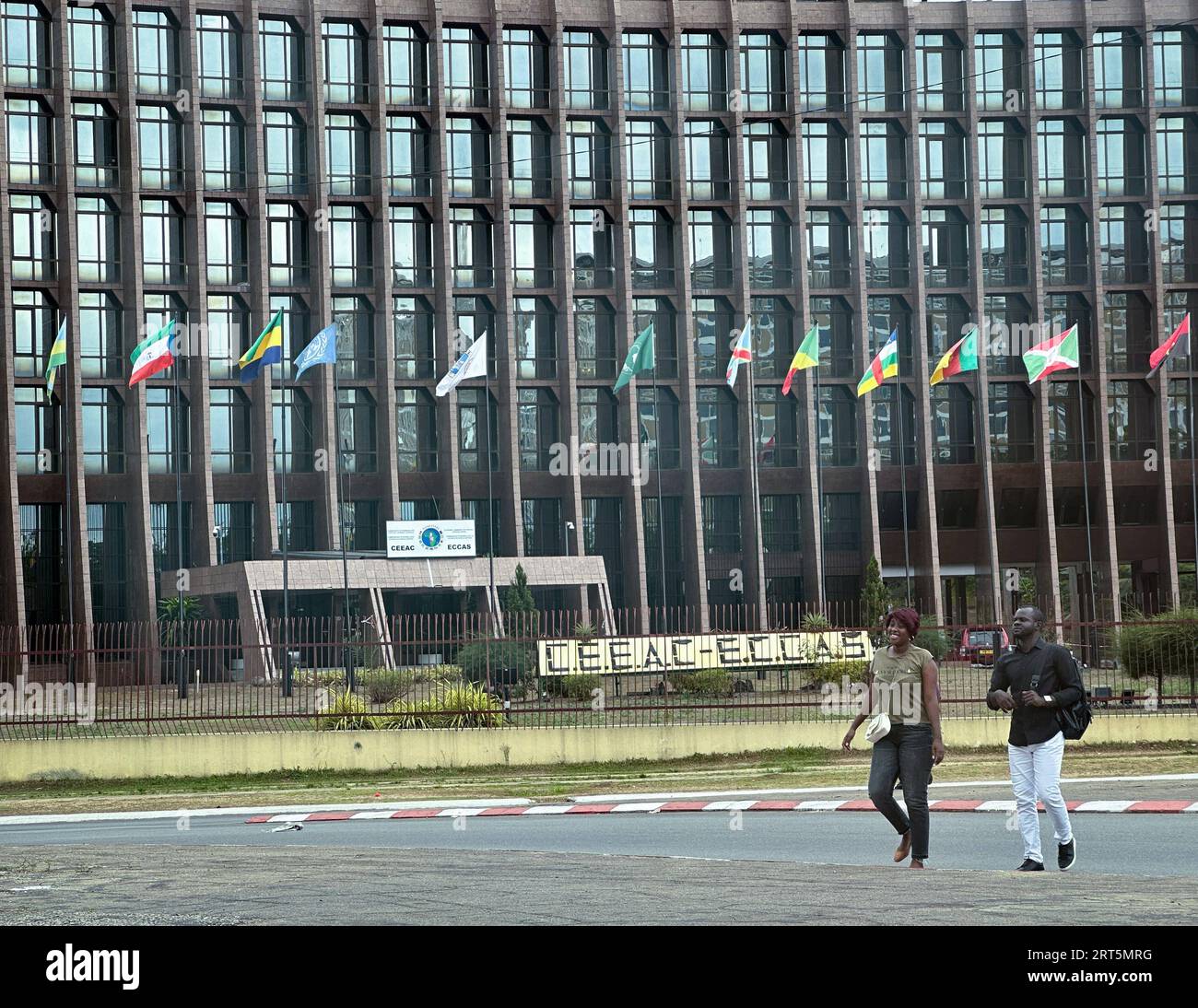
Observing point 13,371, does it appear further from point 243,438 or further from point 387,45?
point 387,45

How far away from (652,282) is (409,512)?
1441 centimetres

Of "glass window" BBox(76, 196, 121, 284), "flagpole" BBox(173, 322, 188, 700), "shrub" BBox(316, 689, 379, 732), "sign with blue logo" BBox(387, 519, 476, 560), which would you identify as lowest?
"shrub" BBox(316, 689, 379, 732)

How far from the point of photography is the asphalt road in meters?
8.31

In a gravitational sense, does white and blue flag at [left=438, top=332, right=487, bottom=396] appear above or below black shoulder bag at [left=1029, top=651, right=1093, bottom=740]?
above

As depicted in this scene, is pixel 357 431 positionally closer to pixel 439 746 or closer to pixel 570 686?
pixel 570 686

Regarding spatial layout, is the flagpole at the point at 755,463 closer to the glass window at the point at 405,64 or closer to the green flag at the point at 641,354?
the green flag at the point at 641,354

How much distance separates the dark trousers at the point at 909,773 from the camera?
38.8 feet

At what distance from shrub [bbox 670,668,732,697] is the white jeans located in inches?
630

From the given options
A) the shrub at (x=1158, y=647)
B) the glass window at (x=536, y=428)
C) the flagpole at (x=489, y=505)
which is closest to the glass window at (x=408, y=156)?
the flagpole at (x=489, y=505)

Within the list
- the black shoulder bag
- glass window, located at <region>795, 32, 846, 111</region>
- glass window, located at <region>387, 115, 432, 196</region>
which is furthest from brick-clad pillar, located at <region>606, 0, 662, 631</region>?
the black shoulder bag

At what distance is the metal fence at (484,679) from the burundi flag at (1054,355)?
808 inches

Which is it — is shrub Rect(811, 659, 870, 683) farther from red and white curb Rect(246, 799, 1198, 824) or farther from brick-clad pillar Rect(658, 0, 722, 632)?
brick-clad pillar Rect(658, 0, 722, 632)

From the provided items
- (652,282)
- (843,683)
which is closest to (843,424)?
(652,282)

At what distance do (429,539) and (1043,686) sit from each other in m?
52.1
